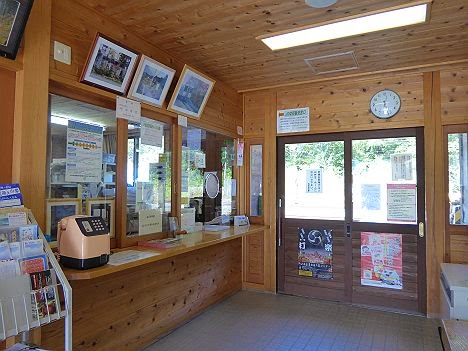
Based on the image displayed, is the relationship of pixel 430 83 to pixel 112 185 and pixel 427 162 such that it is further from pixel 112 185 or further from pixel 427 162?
pixel 112 185

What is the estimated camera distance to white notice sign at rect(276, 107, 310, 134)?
4301mm

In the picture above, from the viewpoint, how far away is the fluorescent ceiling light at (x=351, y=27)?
2.58 metres

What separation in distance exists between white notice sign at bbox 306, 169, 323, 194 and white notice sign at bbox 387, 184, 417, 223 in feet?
2.54

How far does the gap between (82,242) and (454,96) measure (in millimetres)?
3744

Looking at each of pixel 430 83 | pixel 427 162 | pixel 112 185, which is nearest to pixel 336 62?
pixel 430 83

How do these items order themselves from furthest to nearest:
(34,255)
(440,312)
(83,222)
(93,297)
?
1. (440,312)
2. (93,297)
3. (83,222)
4. (34,255)

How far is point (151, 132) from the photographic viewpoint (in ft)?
10.3

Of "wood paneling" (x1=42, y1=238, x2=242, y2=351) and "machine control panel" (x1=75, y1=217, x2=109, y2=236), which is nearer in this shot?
"machine control panel" (x1=75, y1=217, x2=109, y2=236)

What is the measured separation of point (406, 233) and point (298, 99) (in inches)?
78.8

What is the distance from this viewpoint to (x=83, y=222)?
196 centimetres

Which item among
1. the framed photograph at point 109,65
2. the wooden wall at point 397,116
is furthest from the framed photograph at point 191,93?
the wooden wall at point 397,116

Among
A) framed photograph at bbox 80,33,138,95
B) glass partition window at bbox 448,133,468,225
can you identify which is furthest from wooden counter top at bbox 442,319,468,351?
framed photograph at bbox 80,33,138,95

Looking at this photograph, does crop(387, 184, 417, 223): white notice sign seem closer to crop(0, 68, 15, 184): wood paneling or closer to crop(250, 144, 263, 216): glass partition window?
crop(250, 144, 263, 216): glass partition window

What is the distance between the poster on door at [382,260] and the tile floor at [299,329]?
0.34 m
